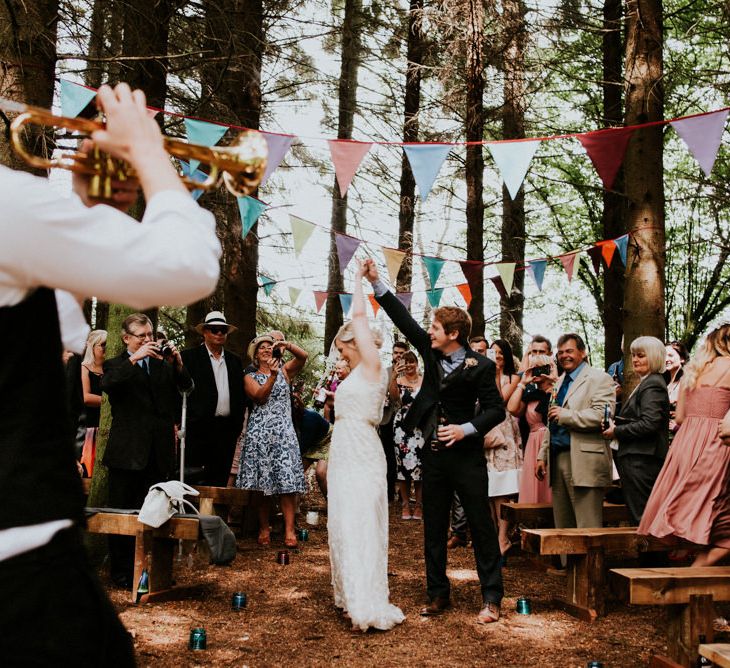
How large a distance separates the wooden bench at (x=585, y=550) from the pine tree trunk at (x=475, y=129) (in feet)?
18.5

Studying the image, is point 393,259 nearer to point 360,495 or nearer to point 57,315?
point 360,495

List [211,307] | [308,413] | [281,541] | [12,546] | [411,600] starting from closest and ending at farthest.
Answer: [12,546] < [411,600] < [281,541] < [308,413] < [211,307]

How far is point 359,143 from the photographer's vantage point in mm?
7195

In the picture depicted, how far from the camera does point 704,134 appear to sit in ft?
20.1

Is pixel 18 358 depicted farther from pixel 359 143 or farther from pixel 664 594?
pixel 359 143

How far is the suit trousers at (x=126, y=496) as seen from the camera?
18.7ft

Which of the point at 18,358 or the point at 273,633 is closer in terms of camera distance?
the point at 18,358

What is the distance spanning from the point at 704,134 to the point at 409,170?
9.10 m

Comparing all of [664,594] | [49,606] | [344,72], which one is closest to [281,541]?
[664,594]

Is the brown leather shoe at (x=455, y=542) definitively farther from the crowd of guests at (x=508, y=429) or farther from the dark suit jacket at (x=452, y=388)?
the dark suit jacket at (x=452, y=388)

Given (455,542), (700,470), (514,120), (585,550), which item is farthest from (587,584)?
(514,120)

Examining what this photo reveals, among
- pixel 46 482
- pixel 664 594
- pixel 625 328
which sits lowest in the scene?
pixel 664 594

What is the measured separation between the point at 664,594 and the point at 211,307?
825 cm

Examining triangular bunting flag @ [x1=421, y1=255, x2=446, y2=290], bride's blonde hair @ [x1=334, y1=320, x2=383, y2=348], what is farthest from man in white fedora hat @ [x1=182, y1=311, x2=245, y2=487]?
triangular bunting flag @ [x1=421, y1=255, x2=446, y2=290]
